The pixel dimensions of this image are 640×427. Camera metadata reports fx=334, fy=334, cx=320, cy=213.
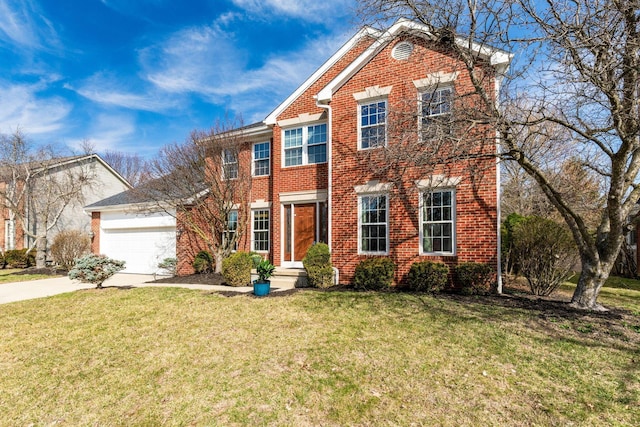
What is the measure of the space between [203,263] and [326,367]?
9680 mm

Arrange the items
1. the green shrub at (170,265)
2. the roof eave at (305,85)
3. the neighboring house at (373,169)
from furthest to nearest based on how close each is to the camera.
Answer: the green shrub at (170,265)
the roof eave at (305,85)
the neighboring house at (373,169)

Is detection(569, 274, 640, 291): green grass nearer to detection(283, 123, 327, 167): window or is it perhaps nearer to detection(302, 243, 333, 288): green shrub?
detection(302, 243, 333, 288): green shrub

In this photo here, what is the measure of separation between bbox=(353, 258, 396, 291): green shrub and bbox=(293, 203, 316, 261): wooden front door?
3.05 m

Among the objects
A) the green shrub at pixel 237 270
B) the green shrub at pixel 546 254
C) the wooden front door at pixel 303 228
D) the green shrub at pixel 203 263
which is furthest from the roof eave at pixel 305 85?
the green shrub at pixel 546 254

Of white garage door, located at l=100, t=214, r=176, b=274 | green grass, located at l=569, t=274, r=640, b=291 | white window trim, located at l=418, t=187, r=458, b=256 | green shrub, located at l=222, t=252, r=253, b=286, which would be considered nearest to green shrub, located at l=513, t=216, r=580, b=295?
white window trim, located at l=418, t=187, r=458, b=256

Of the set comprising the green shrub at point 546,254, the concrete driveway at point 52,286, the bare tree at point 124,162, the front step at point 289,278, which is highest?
the bare tree at point 124,162

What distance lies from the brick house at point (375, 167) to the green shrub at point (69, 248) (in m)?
6.39

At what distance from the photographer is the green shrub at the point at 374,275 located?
929 centimetres

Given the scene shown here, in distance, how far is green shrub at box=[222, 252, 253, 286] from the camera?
10680 millimetres

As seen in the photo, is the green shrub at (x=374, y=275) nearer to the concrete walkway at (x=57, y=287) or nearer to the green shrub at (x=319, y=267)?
the green shrub at (x=319, y=267)

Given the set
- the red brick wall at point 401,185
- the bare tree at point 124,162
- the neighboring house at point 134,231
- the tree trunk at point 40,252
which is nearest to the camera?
the red brick wall at point 401,185

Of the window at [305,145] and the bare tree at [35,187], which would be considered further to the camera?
the bare tree at [35,187]

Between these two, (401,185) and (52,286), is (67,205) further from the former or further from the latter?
(401,185)

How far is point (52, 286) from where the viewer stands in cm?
1238
